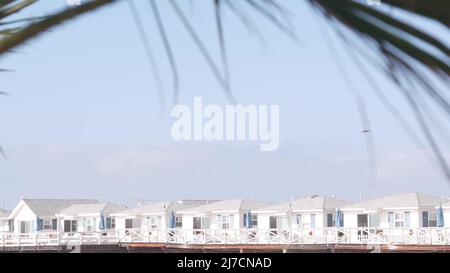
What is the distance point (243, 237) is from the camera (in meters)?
15.7

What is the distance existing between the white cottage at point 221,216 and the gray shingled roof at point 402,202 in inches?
84.7

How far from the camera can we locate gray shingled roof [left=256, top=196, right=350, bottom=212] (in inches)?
547

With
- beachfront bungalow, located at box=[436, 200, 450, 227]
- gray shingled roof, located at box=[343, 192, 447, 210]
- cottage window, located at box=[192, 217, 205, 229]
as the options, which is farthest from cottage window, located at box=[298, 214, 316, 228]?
beachfront bungalow, located at box=[436, 200, 450, 227]

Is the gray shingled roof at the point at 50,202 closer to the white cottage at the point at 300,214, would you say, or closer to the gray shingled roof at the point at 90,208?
the gray shingled roof at the point at 90,208

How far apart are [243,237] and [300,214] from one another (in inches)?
63.5

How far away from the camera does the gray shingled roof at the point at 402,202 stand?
13.3 metres

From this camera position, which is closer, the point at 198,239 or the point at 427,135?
the point at 427,135

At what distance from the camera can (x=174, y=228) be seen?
15633 mm

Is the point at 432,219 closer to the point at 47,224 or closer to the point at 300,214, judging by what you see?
the point at 300,214
